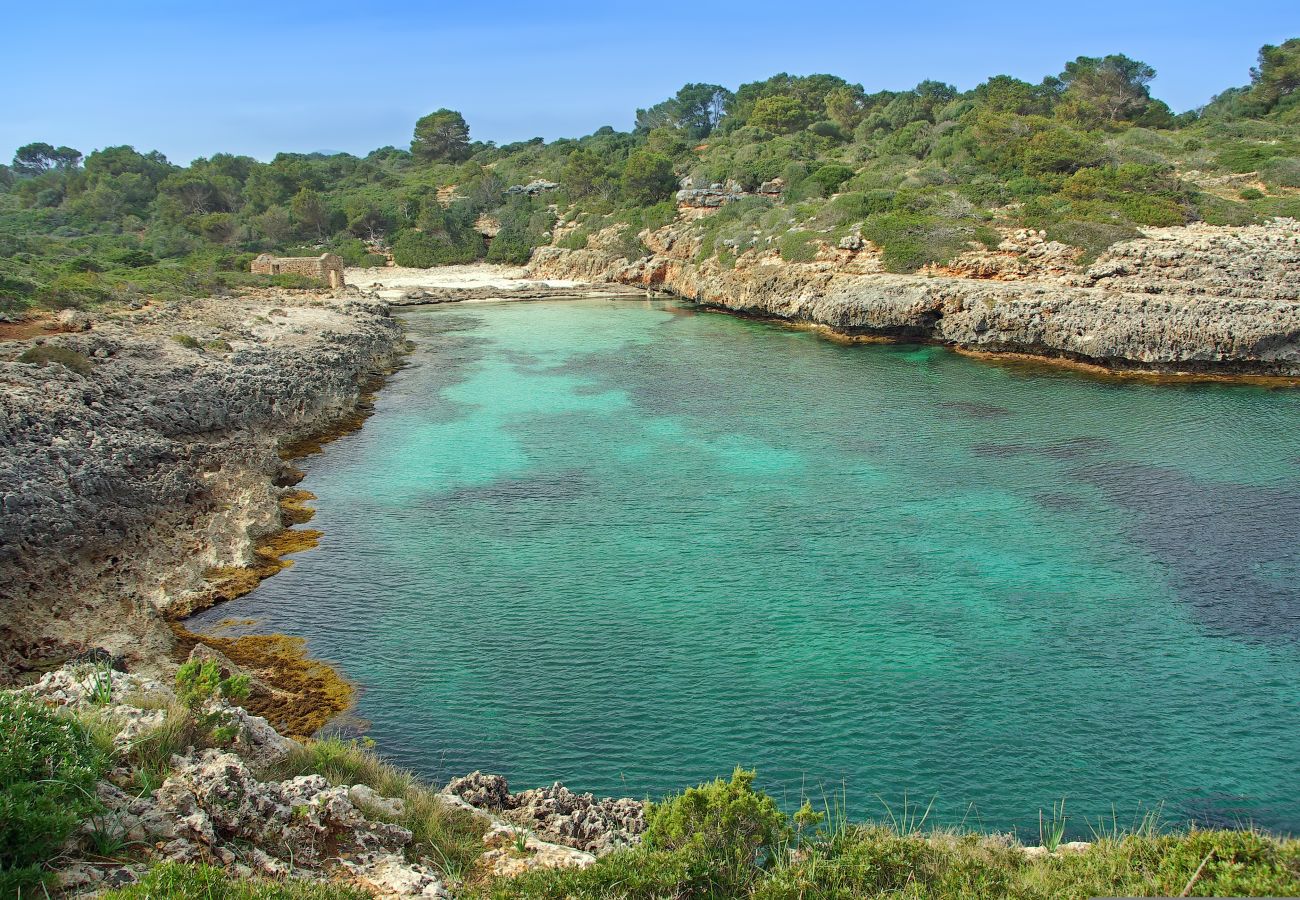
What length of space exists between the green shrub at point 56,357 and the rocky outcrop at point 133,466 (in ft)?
0.18

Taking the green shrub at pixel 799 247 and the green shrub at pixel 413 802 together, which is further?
the green shrub at pixel 799 247

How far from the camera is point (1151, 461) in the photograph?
2255cm

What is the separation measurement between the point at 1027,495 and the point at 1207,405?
465 inches

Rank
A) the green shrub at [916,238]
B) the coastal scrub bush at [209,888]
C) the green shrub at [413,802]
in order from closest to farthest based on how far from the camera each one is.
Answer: the coastal scrub bush at [209,888] → the green shrub at [413,802] → the green shrub at [916,238]

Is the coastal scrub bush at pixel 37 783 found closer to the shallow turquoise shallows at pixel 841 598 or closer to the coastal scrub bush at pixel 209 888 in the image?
the coastal scrub bush at pixel 209 888

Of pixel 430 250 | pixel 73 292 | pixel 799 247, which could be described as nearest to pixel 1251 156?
pixel 799 247

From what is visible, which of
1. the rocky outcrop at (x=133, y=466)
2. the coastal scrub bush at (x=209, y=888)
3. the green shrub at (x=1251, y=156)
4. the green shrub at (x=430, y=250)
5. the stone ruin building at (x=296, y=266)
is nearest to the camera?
the coastal scrub bush at (x=209, y=888)

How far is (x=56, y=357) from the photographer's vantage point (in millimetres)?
21094

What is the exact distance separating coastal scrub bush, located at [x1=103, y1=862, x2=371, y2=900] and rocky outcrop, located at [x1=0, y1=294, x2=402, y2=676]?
7.32 metres

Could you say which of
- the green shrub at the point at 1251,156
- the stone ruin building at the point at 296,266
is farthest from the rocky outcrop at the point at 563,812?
the stone ruin building at the point at 296,266

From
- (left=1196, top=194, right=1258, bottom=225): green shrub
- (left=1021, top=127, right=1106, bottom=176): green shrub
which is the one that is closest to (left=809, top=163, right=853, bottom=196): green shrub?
(left=1021, top=127, right=1106, bottom=176): green shrub

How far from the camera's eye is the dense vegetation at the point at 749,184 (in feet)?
134

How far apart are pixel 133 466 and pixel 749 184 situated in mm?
48872

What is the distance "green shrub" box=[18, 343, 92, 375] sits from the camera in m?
20.5
